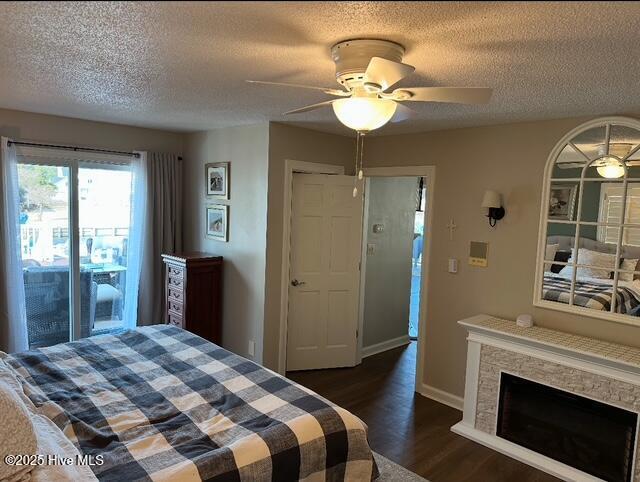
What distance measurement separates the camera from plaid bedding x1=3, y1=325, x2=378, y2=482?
5.88 feet

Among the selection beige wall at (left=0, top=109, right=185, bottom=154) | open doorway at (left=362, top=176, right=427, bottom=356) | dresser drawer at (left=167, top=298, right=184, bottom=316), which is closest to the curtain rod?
beige wall at (left=0, top=109, right=185, bottom=154)

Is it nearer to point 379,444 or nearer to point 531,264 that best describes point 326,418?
point 379,444

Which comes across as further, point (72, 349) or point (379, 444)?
point (379, 444)

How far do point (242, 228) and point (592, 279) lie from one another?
291cm

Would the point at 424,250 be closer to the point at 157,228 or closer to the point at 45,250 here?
the point at 157,228

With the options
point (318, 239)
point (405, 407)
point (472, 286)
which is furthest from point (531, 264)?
point (318, 239)

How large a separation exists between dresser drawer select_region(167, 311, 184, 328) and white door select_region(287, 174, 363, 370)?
1055 millimetres

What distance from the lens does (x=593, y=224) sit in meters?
3.16

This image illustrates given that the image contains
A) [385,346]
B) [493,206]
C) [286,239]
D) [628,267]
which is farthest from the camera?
[385,346]

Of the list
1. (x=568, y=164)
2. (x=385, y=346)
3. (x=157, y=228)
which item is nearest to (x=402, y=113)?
(x=568, y=164)

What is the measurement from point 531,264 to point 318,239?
1.91 metres

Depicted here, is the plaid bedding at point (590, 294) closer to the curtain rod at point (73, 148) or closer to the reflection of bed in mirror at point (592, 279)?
the reflection of bed in mirror at point (592, 279)

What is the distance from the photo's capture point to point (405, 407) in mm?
3871

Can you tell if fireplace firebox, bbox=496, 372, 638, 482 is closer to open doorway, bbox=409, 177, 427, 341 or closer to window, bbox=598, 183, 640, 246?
window, bbox=598, 183, 640, 246
